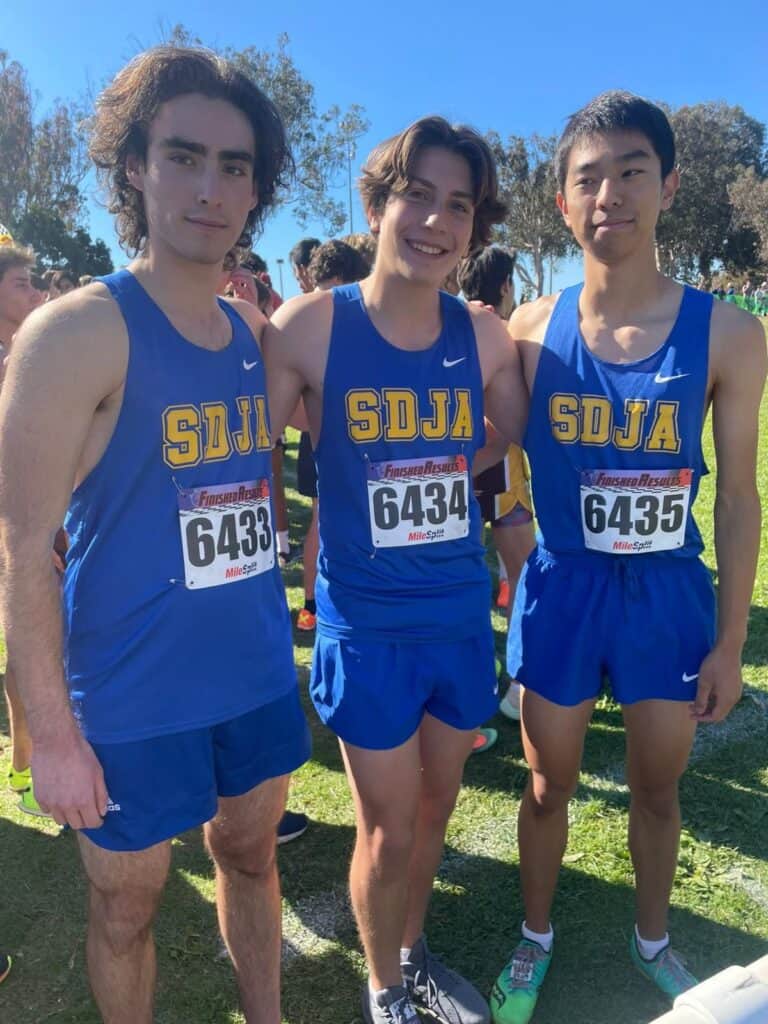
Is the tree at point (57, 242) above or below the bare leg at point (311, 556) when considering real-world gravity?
above

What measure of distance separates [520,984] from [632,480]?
4.99ft

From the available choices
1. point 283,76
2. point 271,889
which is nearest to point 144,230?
point 271,889

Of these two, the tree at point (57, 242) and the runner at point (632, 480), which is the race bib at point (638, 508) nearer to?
the runner at point (632, 480)

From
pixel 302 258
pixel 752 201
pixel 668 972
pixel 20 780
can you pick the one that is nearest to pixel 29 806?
pixel 20 780

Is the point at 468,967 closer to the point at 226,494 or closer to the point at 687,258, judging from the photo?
the point at 226,494

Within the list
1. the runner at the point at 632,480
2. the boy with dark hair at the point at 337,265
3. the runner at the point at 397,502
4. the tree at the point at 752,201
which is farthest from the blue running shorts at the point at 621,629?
the tree at the point at 752,201

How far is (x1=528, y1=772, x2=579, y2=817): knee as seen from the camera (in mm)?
2189

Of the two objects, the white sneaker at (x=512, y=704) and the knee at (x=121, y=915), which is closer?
the knee at (x=121, y=915)

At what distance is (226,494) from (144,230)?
73cm

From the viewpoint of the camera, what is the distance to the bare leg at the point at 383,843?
198cm

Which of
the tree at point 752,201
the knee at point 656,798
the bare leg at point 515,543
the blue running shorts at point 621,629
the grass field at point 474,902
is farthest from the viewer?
the tree at point 752,201

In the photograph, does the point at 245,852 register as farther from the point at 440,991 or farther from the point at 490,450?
the point at 490,450

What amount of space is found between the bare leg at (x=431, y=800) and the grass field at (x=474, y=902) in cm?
34

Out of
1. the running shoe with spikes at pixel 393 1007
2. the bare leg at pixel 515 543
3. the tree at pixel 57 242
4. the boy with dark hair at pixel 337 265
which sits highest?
the tree at pixel 57 242
